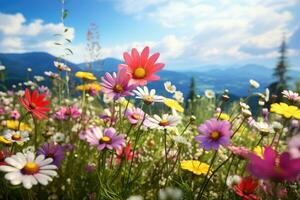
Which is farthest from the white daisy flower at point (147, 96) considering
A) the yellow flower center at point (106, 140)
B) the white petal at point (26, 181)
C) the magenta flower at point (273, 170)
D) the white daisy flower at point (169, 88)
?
the magenta flower at point (273, 170)

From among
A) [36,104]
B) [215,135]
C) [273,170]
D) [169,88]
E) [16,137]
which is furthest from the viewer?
[169,88]

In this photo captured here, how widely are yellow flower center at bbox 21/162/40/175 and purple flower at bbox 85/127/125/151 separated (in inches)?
10.0

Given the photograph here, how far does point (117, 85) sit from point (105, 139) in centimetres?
24

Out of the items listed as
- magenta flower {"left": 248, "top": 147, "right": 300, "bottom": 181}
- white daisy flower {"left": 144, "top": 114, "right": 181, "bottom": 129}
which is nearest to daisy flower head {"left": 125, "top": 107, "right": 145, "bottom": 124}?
white daisy flower {"left": 144, "top": 114, "right": 181, "bottom": 129}

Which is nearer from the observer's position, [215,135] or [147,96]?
[215,135]

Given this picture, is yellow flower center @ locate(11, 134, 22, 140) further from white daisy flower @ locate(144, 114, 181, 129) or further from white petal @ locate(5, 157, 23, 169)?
white daisy flower @ locate(144, 114, 181, 129)

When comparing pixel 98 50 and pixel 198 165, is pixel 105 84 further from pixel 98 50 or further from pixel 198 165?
pixel 98 50

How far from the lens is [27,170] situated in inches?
45.6

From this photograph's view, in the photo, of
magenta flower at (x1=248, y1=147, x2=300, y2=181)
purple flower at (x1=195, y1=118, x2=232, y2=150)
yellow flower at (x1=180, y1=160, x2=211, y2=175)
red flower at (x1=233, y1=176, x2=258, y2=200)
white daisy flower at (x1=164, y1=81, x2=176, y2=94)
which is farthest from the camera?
white daisy flower at (x1=164, y1=81, x2=176, y2=94)

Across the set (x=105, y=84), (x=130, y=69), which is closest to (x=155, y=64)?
(x=130, y=69)

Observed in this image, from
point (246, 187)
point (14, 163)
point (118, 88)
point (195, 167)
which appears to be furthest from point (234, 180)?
point (14, 163)

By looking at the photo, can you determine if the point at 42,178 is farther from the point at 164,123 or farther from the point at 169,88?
the point at 169,88

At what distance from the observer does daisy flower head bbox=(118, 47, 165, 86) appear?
4.87 ft

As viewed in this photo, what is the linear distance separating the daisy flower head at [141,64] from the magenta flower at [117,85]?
0.03 meters
